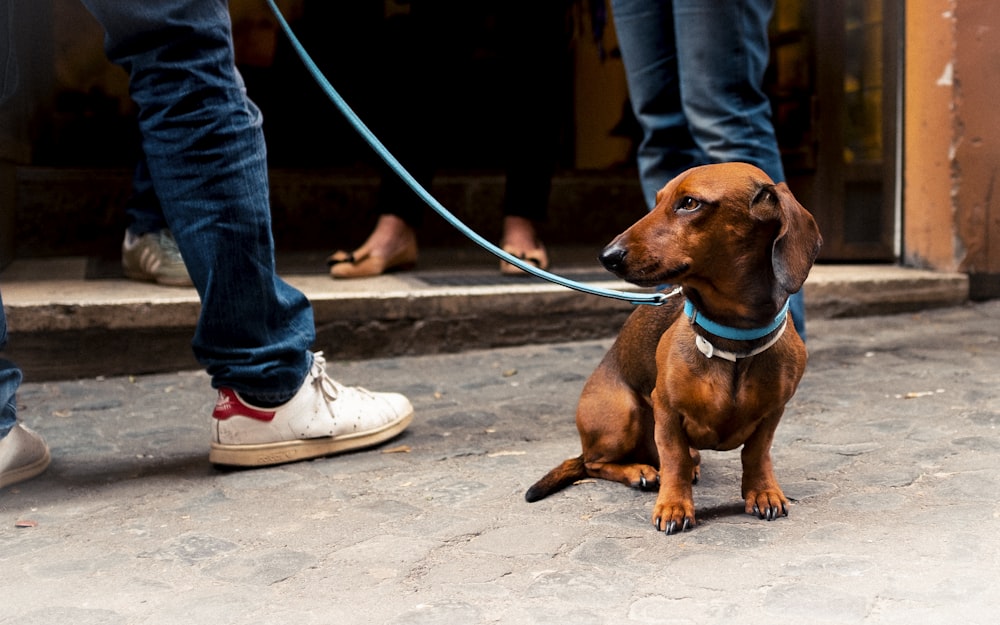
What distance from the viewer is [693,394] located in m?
1.90

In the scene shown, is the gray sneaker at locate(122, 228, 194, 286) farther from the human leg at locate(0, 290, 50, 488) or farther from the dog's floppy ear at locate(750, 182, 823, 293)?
the dog's floppy ear at locate(750, 182, 823, 293)

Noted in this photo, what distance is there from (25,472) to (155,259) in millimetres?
1661

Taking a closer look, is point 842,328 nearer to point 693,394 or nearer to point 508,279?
point 508,279

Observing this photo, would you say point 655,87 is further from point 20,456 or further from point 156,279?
point 156,279

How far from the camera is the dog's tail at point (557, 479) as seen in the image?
2154 millimetres

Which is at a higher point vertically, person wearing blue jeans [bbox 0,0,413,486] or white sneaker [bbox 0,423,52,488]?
person wearing blue jeans [bbox 0,0,413,486]

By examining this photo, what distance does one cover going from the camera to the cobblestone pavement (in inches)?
63.5

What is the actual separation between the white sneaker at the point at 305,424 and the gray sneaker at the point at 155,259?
144 centimetres

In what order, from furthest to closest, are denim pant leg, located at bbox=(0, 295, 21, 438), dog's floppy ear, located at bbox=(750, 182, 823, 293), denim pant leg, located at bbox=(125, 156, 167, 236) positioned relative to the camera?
1. denim pant leg, located at bbox=(125, 156, 167, 236)
2. denim pant leg, located at bbox=(0, 295, 21, 438)
3. dog's floppy ear, located at bbox=(750, 182, 823, 293)

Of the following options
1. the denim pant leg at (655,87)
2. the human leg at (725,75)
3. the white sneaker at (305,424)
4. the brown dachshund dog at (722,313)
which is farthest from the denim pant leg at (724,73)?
the white sneaker at (305,424)

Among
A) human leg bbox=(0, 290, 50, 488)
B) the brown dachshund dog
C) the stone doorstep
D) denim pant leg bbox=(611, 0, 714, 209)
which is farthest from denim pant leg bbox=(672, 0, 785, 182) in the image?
human leg bbox=(0, 290, 50, 488)

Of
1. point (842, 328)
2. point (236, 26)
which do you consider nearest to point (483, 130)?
point (236, 26)

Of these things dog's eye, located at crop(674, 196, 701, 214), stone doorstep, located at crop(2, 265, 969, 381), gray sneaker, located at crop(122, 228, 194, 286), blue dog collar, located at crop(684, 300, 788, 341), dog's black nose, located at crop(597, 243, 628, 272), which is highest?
dog's eye, located at crop(674, 196, 701, 214)

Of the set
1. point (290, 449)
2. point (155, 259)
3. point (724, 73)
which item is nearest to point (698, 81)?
point (724, 73)
